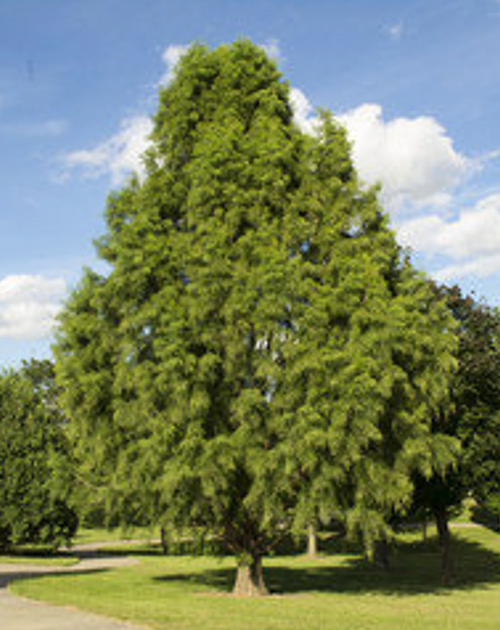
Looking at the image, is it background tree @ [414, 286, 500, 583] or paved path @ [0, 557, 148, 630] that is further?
background tree @ [414, 286, 500, 583]

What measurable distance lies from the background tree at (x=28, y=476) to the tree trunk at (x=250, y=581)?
49.3ft

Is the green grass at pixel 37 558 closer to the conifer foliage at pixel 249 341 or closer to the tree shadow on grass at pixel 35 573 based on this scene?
the tree shadow on grass at pixel 35 573

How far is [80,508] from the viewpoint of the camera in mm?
17609

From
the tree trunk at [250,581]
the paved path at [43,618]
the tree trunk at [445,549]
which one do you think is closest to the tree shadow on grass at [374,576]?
the tree trunk at [445,549]

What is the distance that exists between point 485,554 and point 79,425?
82.6ft

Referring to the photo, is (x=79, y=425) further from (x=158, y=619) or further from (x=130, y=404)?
(x=158, y=619)

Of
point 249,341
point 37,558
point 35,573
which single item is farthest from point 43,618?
point 37,558

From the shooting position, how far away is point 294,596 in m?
16.9

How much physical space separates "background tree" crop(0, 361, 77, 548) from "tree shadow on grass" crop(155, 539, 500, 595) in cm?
1009

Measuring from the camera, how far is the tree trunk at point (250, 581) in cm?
1677

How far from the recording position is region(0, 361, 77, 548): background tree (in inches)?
1217

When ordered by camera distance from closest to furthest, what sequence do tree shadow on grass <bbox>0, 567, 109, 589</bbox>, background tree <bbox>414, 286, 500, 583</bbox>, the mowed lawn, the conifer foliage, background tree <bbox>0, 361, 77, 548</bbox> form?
the mowed lawn
the conifer foliage
tree shadow on grass <bbox>0, 567, 109, 589</bbox>
background tree <bbox>414, 286, 500, 583</bbox>
background tree <bbox>0, 361, 77, 548</bbox>

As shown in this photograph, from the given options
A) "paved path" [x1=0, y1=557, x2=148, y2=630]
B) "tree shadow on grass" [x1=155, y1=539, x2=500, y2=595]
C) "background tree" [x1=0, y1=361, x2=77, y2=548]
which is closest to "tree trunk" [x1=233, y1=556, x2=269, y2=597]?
"tree shadow on grass" [x1=155, y1=539, x2=500, y2=595]

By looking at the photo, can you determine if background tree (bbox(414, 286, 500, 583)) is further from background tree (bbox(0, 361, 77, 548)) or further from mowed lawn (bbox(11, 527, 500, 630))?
background tree (bbox(0, 361, 77, 548))
